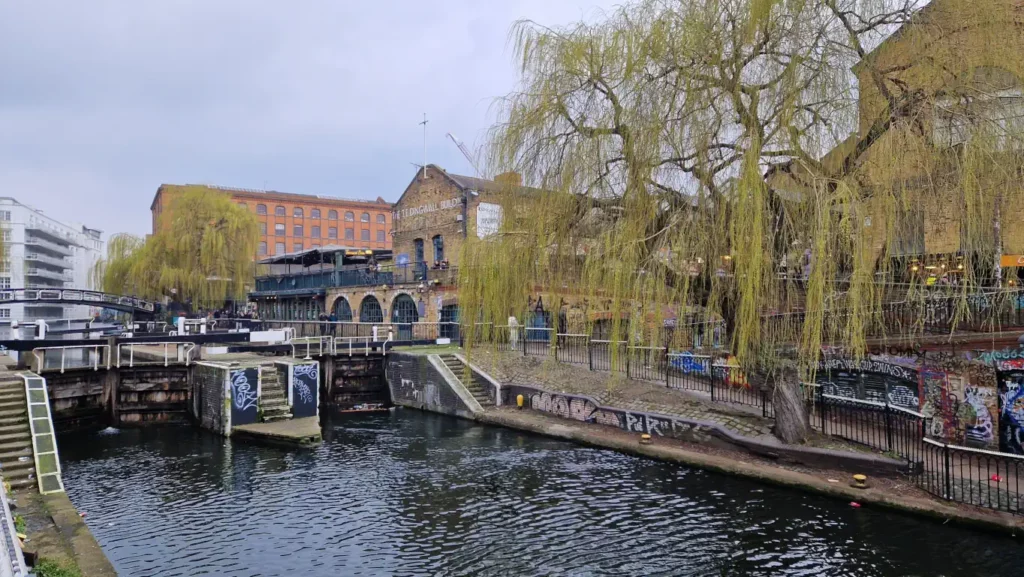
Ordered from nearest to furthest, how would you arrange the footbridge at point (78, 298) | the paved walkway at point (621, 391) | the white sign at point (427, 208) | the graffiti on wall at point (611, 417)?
the paved walkway at point (621, 391)
the graffiti on wall at point (611, 417)
the footbridge at point (78, 298)
the white sign at point (427, 208)

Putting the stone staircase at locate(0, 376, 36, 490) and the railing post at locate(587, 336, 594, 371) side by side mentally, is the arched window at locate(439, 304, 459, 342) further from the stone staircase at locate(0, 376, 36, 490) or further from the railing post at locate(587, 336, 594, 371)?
the stone staircase at locate(0, 376, 36, 490)

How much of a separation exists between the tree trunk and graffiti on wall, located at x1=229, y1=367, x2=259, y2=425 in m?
14.4

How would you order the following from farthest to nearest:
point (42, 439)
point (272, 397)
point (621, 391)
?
point (272, 397)
point (621, 391)
point (42, 439)

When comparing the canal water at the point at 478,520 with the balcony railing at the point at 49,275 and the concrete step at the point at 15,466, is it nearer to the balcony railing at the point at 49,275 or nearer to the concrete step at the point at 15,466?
the concrete step at the point at 15,466

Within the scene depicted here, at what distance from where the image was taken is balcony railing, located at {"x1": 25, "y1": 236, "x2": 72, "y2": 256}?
80.1m

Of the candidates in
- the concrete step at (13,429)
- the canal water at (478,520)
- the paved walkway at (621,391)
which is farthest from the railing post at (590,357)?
the concrete step at (13,429)

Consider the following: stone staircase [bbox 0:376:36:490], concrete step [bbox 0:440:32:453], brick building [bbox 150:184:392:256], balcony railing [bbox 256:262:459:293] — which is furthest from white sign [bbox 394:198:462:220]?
brick building [bbox 150:184:392:256]

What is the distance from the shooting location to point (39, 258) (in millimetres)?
82125

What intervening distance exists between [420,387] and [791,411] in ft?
44.3

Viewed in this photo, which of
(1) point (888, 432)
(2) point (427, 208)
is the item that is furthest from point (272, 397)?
(1) point (888, 432)

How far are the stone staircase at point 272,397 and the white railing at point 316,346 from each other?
10.3 ft

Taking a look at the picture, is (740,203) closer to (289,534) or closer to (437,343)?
(289,534)

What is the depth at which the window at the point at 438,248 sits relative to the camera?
33.3 m

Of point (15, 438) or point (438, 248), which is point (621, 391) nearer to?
point (15, 438)
